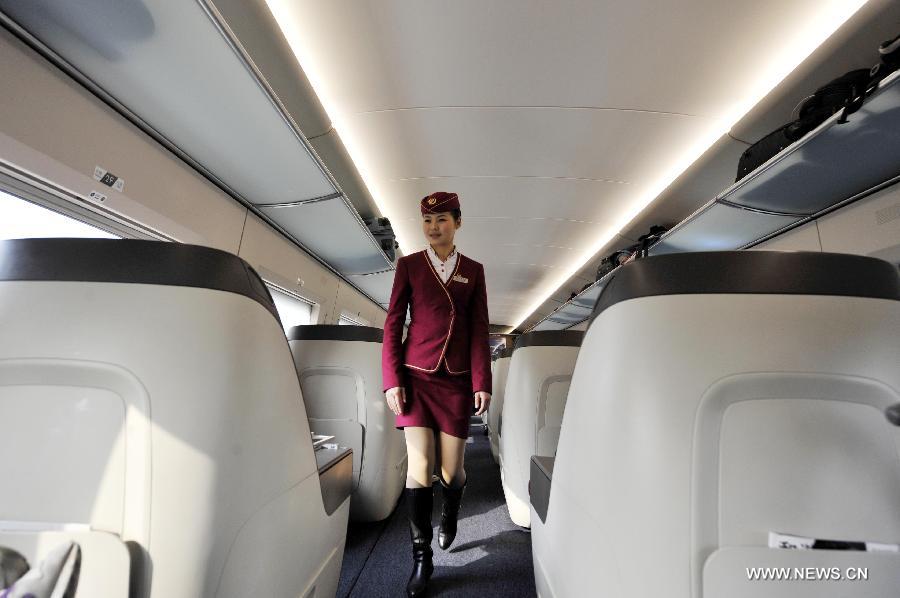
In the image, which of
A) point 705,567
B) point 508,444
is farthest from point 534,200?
point 705,567

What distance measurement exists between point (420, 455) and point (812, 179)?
306 cm

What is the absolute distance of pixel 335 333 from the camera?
6.90 feet

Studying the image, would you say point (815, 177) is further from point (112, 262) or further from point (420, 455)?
point (112, 262)

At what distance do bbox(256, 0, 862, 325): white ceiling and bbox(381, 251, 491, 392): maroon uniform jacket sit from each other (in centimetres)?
151

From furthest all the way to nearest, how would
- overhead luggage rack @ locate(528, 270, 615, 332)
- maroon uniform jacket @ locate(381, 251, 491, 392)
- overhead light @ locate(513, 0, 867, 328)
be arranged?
overhead luggage rack @ locate(528, 270, 615, 332) → overhead light @ locate(513, 0, 867, 328) → maroon uniform jacket @ locate(381, 251, 491, 392)

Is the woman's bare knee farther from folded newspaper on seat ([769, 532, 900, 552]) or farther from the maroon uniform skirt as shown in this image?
folded newspaper on seat ([769, 532, 900, 552])

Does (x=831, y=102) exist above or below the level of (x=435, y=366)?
above

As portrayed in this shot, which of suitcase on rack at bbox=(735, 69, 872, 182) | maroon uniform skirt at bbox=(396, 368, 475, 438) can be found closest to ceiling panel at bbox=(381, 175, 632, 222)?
suitcase on rack at bbox=(735, 69, 872, 182)

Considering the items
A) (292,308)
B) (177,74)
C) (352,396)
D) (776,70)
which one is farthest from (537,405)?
(292,308)

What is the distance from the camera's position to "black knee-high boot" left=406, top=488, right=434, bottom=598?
1.44 meters

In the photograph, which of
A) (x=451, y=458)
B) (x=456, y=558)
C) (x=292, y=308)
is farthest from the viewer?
(x=292, y=308)

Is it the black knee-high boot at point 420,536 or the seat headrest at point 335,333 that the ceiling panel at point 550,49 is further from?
the black knee-high boot at point 420,536

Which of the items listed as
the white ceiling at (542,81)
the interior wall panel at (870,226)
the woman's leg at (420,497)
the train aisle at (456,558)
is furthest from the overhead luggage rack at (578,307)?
the woman's leg at (420,497)

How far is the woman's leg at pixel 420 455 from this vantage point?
1.51 meters
